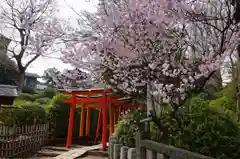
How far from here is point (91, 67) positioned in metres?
4.14

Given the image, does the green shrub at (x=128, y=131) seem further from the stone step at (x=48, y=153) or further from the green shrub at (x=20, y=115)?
the green shrub at (x=20, y=115)

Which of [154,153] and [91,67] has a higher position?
[91,67]

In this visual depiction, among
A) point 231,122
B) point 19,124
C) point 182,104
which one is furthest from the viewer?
point 19,124

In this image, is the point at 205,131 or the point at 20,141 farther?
the point at 20,141

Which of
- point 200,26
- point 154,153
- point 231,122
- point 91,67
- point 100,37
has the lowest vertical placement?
point 154,153

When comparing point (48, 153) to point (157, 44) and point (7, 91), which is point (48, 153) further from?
point (157, 44)

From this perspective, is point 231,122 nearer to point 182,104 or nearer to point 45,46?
point 182,104

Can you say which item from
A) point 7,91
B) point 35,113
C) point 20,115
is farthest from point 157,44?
point 7,91

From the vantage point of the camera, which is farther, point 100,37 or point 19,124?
point 19,124

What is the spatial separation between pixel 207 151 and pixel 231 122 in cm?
63

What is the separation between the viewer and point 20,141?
24.6 feet

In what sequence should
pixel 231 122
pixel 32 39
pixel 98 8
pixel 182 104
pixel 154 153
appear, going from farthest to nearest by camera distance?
pixel 32 39
pixel 98 8
pixel 182 104
pixel 231 122
pixel 154 153

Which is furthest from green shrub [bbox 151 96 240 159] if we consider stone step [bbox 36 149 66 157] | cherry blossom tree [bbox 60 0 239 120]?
stone step [bbox 36 149 66 157]

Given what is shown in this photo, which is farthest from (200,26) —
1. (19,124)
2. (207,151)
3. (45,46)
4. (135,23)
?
(19,124)
